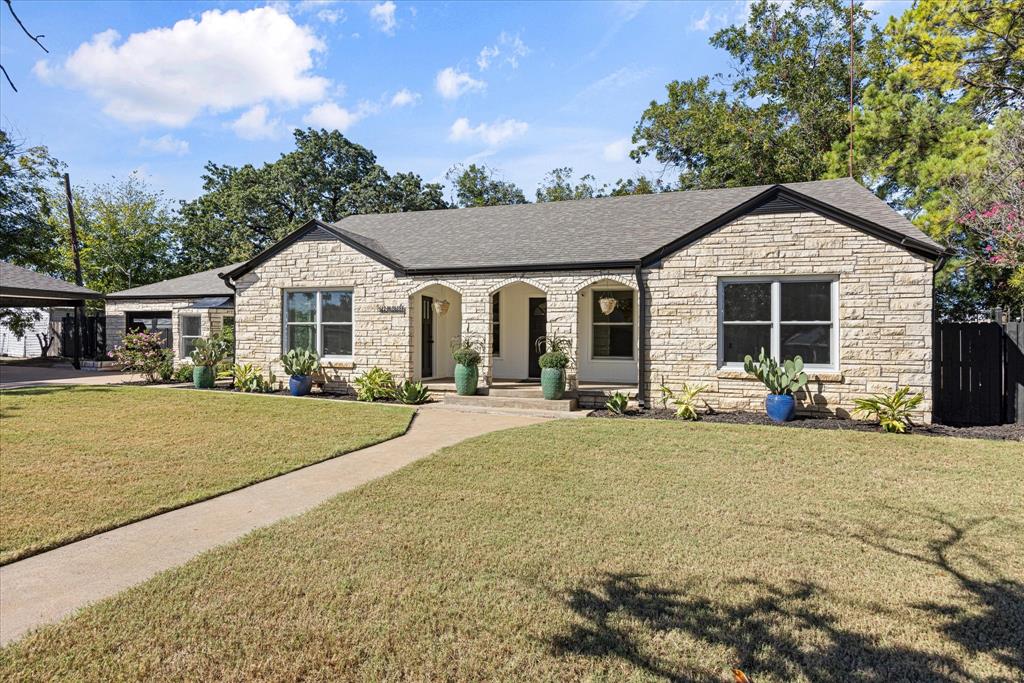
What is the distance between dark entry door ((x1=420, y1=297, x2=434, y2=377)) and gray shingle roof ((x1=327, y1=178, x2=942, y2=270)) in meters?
1.46

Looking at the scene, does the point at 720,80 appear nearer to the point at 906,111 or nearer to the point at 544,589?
the point at 906,111

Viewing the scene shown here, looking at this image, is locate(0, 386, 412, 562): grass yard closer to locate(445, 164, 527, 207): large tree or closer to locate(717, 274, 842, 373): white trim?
locate(717, 274, 842, 373): white trim

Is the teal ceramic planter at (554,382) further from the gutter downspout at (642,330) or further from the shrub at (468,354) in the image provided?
the shrub at (468,354)

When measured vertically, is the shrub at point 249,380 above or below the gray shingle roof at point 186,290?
below

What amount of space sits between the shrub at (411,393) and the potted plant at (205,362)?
18.4 ft

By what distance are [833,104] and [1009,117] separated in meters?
9.29

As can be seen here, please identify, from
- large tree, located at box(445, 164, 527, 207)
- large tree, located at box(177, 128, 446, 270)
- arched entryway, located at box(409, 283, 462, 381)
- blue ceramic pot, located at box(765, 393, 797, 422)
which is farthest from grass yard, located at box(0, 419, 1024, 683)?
large tree, located at box(445, 164, 527, 207)

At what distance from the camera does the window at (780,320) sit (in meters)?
10.0

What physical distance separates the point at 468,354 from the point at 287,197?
85.8 feet

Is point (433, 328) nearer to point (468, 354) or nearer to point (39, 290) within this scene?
point (468, 354)

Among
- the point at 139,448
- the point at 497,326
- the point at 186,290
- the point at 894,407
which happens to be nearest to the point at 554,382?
the point at 497,326

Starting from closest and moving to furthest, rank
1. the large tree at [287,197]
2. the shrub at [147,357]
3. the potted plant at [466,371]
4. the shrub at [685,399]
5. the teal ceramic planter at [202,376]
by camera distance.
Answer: the shrub at [685,399] < the potted plant at [466,371] < the teal ceramic planter at [202,376] < the shrub at [147,357] < the large tree at [287,197]

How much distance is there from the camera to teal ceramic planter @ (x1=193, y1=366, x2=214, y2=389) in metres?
14.2

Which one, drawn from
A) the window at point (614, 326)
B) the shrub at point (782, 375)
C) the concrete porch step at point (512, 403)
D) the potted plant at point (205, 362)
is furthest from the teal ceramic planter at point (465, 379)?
the potted plant at point (205, 362)
